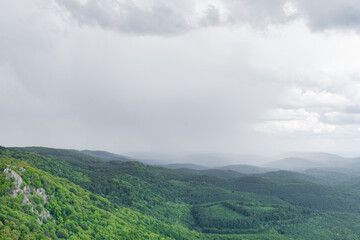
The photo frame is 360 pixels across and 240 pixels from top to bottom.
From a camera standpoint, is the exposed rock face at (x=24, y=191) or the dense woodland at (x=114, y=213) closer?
the dense woodland at (x=114, y=213)

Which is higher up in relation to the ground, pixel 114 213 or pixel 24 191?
pixel 24 191

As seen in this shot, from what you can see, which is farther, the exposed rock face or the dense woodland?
the exposed rock face

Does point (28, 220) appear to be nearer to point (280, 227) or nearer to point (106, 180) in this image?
point (106, 180)

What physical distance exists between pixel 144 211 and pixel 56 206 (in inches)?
3252

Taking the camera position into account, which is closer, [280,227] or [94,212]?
[94,212]

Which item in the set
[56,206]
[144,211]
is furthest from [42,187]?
[144,211]

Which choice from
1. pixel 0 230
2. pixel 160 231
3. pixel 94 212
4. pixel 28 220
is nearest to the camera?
pixel 0 230

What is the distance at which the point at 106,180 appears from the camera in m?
148

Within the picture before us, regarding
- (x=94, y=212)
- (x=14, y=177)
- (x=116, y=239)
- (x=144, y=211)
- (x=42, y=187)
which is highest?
(x=14, y=177)

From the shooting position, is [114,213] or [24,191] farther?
[114,213]

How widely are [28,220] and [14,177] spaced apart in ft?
44.6

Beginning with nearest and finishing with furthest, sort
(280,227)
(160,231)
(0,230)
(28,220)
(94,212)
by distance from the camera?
(0,230), (28,220), (94,212), (160,231), (280,227)

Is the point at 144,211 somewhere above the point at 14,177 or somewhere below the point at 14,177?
below

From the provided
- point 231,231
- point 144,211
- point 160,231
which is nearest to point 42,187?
point 160,231
